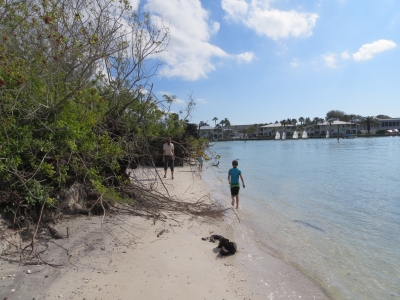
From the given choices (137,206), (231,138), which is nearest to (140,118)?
(137,206)

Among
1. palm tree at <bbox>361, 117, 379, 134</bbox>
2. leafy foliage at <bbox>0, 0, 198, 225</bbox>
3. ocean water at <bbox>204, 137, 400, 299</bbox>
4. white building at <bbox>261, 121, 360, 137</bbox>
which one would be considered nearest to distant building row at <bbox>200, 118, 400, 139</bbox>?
white building at <bbox>261, 121, 360, 137</bbox>

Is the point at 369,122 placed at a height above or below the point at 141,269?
above

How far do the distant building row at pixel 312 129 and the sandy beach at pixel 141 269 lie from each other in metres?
96.8

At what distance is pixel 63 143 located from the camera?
19.8 feet

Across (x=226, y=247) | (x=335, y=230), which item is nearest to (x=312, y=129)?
(x=335, y=230)

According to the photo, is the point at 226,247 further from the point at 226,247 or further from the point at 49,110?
the point at 49,110

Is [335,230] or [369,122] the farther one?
[369,122]

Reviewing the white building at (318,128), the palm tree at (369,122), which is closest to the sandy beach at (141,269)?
the white building at (318,128)

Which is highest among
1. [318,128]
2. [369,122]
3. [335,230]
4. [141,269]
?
[369,122]

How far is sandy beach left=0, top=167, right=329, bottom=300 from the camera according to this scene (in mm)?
3912

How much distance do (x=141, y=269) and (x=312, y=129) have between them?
126924 millimetres

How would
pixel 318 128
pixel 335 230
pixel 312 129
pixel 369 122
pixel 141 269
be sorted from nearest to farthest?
pixel 141 269 < pixel 335 230 < pixel 369 122 < pixel 318 128 < pixel 312 129

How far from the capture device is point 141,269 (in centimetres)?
451

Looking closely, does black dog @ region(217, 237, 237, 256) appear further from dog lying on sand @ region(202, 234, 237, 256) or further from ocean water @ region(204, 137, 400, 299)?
ocean water @ region(204, 137, 400, 299)
